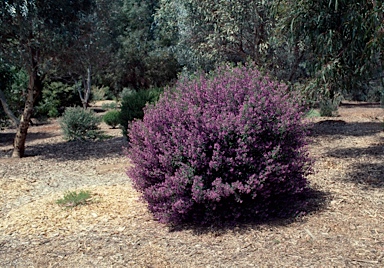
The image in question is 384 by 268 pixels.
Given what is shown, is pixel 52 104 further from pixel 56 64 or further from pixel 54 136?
pixel 56 64

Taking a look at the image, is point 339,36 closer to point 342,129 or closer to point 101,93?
point 342,129

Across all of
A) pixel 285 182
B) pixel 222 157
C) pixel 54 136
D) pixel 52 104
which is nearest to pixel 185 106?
pixel 222 157

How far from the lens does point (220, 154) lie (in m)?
4.50

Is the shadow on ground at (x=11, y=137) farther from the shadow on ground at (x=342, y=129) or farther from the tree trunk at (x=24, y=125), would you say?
the shadow on ground at (x=342, y=129)

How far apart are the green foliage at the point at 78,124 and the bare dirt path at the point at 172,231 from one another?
4184 mm

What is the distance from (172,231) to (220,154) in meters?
0.93

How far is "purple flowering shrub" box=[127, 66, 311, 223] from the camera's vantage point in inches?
175

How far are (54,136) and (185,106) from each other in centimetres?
979

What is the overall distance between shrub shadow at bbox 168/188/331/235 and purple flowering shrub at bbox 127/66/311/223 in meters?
0.07

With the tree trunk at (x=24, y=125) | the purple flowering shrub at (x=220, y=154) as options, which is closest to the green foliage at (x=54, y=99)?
the tree trunk at (x=24, y=125)

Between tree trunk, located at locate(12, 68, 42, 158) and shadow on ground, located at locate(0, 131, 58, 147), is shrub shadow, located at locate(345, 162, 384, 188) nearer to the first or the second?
tree trunk, located at locate(12, 68, 42, 158)

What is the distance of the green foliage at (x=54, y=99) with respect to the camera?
61.8ft

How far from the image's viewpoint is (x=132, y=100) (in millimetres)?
11008

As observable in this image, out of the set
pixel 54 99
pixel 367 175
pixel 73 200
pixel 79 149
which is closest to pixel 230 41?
pixel 79 149
